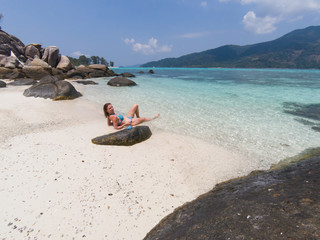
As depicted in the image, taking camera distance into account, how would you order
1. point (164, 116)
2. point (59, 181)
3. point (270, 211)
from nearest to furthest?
1. point (270, 211)
2. point (59, 181)
3. point (164, 116)

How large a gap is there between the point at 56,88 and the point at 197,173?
10096 mm

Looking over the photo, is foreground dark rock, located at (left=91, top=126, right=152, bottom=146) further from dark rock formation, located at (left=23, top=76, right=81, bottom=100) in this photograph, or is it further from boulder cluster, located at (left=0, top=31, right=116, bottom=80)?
boulder cluster, located at (left=0, top=31, right=116, bottom=80)

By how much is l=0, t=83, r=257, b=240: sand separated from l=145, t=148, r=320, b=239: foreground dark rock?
0.59 metres

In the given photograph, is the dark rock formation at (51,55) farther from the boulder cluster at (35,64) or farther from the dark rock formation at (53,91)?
the dark rock formation at (53,91)

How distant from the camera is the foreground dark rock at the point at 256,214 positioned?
1.43 m

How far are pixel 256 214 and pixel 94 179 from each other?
105 inches

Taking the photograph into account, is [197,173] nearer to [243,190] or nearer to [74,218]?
[243,190]

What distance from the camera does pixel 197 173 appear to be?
3.62m

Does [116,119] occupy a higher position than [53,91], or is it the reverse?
[53,91]

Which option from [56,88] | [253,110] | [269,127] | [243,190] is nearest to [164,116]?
[269,127]

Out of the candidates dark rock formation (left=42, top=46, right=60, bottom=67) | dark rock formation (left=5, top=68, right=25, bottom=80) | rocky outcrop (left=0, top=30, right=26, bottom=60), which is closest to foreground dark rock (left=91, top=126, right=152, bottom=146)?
dark rock formation (left=5, top=68, right=25, bottom=80)

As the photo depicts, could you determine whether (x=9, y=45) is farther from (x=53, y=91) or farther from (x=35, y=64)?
(x=53, y=91)

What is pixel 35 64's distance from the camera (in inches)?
859

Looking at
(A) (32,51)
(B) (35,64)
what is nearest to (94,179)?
(B) (35,64)
